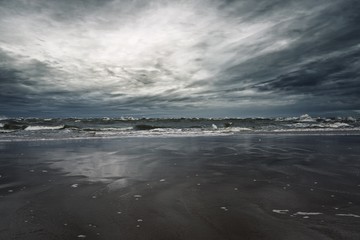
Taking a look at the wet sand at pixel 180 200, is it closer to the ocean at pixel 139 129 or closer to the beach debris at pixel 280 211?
the beach debris at pixel 280 211

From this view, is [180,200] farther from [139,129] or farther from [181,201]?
[139,129]

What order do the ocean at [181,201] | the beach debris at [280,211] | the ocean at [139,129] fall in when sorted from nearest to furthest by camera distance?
the ocean at [181,201] < the beach debris at [280,211] < the ocean at [139,129]

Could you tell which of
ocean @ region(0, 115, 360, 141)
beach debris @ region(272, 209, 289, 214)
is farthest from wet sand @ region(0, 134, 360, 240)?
ocean @ region(0, 115, 360, 141)

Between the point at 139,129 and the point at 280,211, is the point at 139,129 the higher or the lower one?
the higher one

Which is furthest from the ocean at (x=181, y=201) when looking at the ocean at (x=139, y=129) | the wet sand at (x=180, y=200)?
the ocean at (x=139, y=129)

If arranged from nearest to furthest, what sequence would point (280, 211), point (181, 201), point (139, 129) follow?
point (280, 211)
point (181, 201)
point (139, 129)

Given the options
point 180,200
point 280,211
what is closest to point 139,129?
point 180,200

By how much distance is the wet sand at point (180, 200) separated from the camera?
3395mm

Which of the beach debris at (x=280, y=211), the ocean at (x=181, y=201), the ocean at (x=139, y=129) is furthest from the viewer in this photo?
the ocean at (x=139, y=129)

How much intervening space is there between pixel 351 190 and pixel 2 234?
587cm

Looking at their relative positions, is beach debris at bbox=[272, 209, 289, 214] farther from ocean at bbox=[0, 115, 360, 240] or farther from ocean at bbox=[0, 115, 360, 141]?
ocean at bbox=[0, 115, 360, 141]

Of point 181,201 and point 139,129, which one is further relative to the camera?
point 139,129

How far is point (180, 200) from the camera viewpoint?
184 inches

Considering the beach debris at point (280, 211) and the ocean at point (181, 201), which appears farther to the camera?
the beach debris at point (280, 211)
